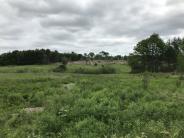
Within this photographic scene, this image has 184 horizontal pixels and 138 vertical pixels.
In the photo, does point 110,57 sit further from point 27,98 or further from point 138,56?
point 27,98

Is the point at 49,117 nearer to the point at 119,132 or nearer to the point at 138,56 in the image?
the point at 119,132

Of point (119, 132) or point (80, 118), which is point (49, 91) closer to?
point (80, 118)

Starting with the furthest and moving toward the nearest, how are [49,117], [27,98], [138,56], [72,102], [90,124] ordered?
[138,56]
[27,98]
[72,102]
[49,117]
[90,124]

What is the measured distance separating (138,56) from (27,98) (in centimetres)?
5411

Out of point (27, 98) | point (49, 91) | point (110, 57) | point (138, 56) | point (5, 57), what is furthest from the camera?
point (110, 57)

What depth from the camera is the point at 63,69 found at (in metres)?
69.3

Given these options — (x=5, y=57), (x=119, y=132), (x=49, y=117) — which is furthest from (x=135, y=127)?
(x=5, y=57)

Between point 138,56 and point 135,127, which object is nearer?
point 135,127

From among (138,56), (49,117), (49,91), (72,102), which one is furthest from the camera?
(138,56)

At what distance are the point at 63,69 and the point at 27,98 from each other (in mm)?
47744

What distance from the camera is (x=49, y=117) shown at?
11938 mm

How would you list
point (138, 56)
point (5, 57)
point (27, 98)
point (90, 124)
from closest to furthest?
point (90, 124) → point (27, 98) → point (138, 56) → point (5, 57)

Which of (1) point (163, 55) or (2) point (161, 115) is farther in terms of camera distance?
(1) point (163, 55)

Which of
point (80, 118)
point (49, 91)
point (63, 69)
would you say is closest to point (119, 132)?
point (80, 118)
